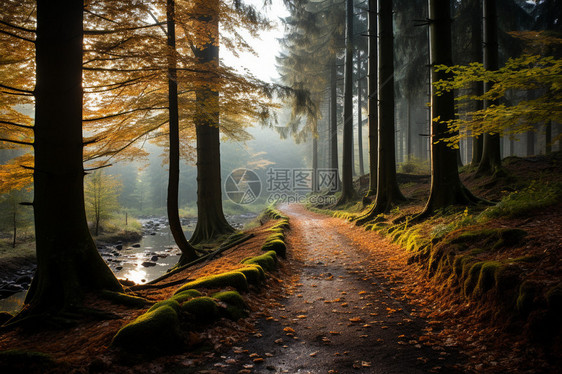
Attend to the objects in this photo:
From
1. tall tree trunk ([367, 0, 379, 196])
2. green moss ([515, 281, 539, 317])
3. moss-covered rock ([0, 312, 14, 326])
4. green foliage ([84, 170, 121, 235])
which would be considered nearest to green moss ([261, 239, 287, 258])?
moss-covered rock ([0, 312, 14, 326])

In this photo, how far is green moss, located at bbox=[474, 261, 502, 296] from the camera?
3002mm

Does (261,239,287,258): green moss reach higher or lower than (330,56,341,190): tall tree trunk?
lower

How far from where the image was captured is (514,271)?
2846 mm

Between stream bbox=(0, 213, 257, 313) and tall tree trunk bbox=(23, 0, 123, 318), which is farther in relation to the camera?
stream bbox=(0, 213, 257, 313)

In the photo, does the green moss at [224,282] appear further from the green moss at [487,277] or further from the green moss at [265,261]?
the green moss at [487,277]

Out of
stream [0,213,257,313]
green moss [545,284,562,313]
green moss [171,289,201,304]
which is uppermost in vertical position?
green moss [545,284,562,313]

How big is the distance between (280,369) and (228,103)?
6.22 m

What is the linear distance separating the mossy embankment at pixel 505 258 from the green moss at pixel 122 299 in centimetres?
395

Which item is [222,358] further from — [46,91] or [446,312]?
[46,91]

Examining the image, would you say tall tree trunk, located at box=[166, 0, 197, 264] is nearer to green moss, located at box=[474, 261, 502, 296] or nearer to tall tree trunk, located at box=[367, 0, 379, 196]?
green moss, located at box=[474, 261, 502, 296]

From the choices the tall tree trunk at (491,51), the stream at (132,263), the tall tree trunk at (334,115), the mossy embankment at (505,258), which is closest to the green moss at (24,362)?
the mossy embankment at (505,258)

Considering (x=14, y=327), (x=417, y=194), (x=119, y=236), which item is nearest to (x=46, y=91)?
(x=14, y=327)

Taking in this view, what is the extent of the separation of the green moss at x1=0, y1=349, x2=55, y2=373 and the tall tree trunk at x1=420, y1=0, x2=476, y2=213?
6.94 metres

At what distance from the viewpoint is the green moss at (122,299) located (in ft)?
11.8
